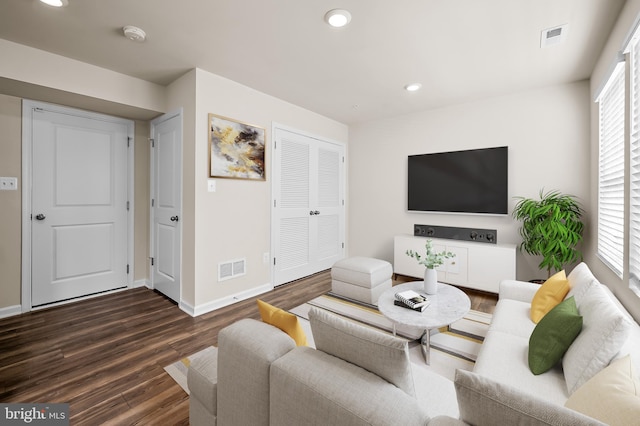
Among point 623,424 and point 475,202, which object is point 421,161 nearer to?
point 475,202

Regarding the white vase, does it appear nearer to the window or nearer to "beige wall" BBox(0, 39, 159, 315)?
the window

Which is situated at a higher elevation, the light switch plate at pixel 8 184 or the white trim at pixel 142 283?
the light switch plate at pixel 8 184

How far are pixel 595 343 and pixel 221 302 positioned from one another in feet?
9.71

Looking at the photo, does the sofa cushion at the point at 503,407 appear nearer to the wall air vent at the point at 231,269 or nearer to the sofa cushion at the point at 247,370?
the sofa cushion at the point at 247,370

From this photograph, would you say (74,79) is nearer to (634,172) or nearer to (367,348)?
(367,348)

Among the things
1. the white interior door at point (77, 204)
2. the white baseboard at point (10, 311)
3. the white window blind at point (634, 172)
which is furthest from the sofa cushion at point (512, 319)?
the white baseboard at point (10, 311)

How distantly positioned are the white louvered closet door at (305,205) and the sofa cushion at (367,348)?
9.00ft

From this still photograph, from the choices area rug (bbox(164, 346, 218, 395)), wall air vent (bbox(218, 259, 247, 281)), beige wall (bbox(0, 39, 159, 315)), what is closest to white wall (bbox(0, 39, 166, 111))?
beige wall (bbox(0, 39, 159, 315))

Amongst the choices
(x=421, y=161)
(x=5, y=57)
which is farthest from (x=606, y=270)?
(x=5, y=57)

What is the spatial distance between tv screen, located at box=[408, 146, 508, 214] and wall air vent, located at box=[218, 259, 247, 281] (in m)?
2.58

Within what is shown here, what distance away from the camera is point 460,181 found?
391cm

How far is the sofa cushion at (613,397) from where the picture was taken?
0.77m

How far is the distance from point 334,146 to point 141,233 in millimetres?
3081

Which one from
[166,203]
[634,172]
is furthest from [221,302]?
[634,172]
